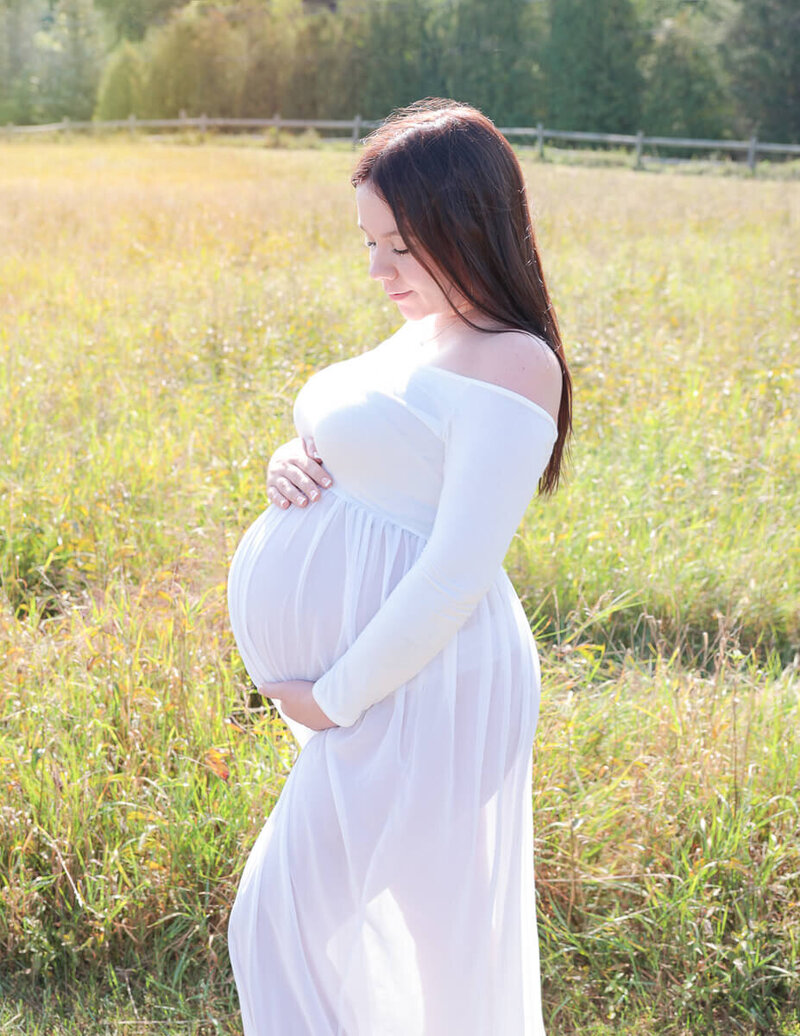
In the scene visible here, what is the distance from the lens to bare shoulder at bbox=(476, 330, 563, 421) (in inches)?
55.4

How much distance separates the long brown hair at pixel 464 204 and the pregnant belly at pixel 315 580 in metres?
0.35

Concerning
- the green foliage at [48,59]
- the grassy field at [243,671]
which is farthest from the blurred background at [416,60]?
the grassy field at [243,671]

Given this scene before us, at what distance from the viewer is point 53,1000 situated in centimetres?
214

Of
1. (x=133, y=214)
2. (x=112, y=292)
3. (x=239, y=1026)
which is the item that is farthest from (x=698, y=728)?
(x=133, y=214)

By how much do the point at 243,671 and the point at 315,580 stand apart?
1439 mm

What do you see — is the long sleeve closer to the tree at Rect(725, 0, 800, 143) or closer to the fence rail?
the fence rail

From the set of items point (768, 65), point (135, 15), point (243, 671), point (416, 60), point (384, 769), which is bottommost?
point (243, 671)

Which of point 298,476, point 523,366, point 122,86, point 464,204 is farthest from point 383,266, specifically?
point 122,86

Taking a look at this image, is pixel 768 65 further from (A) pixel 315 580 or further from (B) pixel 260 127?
(A) pixel 315 580

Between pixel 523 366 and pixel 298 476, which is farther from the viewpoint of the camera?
pixel 298 476

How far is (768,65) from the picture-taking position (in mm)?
37469

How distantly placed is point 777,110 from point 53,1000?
42.0 metres

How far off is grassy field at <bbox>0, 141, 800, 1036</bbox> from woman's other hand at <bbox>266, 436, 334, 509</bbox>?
0.95 m

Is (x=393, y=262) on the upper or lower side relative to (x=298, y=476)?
upper
